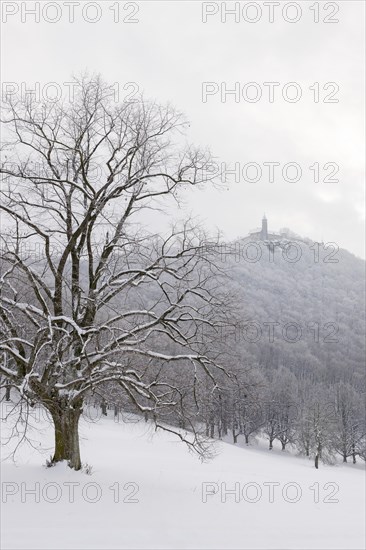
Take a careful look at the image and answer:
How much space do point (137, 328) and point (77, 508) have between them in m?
3.83

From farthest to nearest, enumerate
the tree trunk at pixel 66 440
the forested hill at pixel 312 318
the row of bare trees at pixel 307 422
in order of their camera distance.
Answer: the forested hill at pixel 312 318 → the row of bare trees at pixel 307 422 → the tree trunk at pixel 66 440

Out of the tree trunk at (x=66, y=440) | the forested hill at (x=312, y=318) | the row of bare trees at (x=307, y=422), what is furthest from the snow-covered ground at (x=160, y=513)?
the forested hill at (x=312, y=318)

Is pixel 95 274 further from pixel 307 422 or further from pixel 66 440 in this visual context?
pixel 307 422

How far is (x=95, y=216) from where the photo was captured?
445 inches

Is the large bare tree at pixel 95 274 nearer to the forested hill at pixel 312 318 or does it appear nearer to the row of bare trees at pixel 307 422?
the row of bare trees at pixel 307 422

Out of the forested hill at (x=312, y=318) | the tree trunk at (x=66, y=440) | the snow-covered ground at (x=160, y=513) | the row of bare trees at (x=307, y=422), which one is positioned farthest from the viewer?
the forested hill at (x=312, y=318)

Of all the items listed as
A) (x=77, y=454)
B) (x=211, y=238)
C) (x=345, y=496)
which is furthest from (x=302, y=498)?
(x=211, y=238)

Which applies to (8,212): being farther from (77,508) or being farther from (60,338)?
(77,508)

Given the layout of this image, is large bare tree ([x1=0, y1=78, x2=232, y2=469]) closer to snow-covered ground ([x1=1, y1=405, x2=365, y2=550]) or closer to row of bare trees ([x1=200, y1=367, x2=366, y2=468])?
snow-covered ground ([x1=1, y1=405, x2=365, y2=550])

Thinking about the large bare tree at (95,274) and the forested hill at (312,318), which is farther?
the forested hill at (312,318)

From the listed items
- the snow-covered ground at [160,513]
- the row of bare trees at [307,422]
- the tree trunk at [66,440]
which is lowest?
the row of bare trees at [307,422]

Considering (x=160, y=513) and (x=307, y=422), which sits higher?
(x=160, y=513)

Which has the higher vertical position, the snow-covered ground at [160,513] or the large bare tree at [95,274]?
the large bare tree at [95,274]

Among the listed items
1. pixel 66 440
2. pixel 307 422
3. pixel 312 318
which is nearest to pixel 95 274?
pixel 66 440
